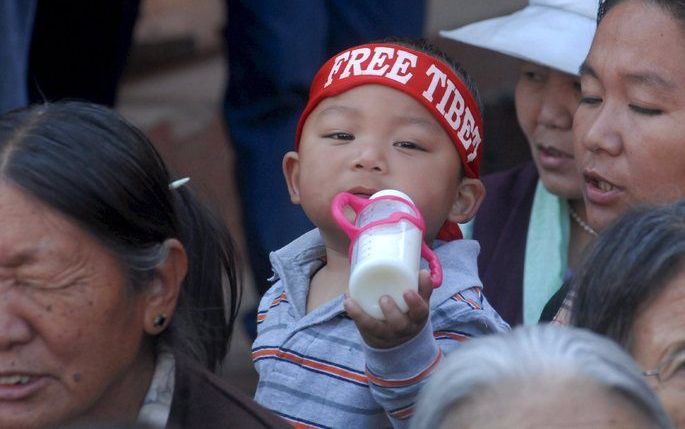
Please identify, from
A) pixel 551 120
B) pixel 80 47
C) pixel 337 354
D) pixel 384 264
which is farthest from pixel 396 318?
pixel 80 47

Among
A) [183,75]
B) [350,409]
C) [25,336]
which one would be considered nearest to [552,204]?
[350,409]

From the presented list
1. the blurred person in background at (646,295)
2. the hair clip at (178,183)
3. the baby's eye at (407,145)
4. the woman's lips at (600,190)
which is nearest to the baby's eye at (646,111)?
the woman's lips at (600,190)

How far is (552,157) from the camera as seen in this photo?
382cm

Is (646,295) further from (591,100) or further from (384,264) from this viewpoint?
(591,100)

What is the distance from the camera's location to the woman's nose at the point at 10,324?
256 centimetres

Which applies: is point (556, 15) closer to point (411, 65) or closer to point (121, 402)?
point (411, 65)

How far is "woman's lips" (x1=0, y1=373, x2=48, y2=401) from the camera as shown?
8.48 ft

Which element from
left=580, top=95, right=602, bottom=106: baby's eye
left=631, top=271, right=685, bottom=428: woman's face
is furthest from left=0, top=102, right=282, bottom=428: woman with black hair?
left=580, top=95, right=602, bottom=106: baby's eye

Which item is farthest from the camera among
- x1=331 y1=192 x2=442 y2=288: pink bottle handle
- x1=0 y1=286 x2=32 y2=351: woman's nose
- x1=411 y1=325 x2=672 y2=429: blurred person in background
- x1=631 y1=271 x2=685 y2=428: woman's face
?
x1=331 y1=192 x2=442 y2=288: pink bottle handle

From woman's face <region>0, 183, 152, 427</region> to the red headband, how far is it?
2.31 feet

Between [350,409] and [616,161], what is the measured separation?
2.46 feet

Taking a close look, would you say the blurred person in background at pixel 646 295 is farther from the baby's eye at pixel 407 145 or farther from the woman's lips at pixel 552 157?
the woman's lips at pixel 552 157

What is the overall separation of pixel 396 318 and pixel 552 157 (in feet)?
4.35

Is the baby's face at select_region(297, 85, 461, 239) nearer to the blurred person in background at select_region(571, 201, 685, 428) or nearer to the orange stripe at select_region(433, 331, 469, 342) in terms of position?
the orange stripe at select_region(433, 331, 469, 342)
